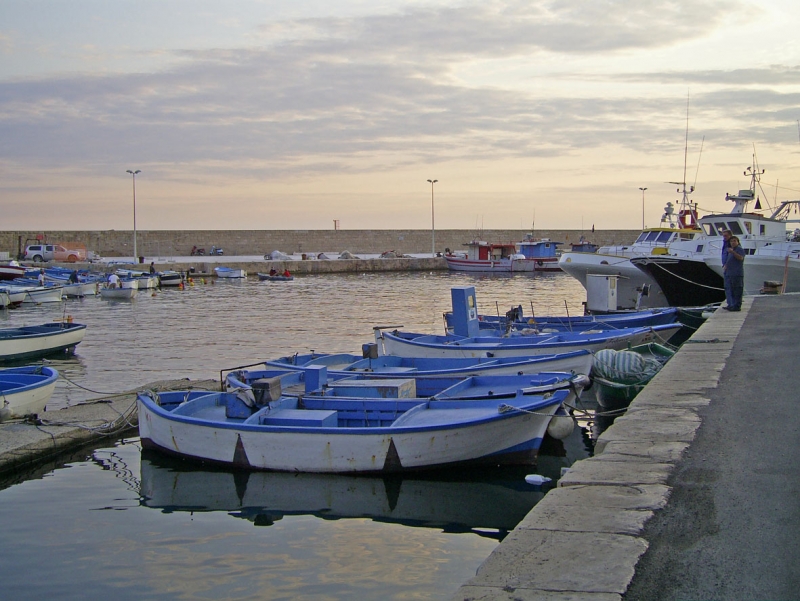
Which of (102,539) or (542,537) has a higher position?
(542,537)

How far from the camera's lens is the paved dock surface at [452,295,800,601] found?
3924 mm

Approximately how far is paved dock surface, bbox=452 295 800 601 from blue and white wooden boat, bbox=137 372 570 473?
7.63 feet

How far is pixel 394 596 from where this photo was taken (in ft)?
22.7

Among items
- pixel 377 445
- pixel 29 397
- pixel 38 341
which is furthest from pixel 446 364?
pixel 38 341

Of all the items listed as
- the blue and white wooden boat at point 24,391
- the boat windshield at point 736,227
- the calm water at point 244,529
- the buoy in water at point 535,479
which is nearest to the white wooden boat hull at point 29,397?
the blue and white wooden boat at point 24,391

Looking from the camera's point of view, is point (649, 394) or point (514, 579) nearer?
point (514, 579)

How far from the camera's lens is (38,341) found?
21.2 meters

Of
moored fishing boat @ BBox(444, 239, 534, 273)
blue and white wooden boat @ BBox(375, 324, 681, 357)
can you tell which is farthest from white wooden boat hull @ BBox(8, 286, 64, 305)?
moored fishing boat @ BBox(444, 239, 534, 273)

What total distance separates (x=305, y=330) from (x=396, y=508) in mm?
19983

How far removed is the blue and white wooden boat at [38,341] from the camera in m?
20.4

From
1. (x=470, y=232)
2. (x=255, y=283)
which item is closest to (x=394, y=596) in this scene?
(x=255, y=283)

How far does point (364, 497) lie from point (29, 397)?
6.43 m

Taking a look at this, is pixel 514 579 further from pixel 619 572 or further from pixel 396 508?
pixel 396 508

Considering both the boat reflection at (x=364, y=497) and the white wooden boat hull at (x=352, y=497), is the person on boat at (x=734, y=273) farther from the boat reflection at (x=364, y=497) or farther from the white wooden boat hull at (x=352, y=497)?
the white wooden boat hull at (x=352, y=497)
